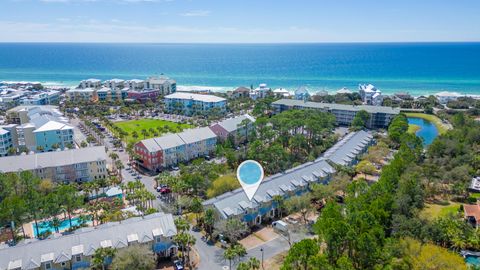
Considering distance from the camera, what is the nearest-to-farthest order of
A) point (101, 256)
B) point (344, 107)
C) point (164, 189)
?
1. point (101, 256)
2. point (164, 189)
3. point (344, 107)

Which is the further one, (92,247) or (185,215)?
(185,215)

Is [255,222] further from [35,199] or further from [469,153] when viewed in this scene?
[469,153]

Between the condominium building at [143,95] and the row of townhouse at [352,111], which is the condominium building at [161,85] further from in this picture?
the row of townhouse at [352,111]

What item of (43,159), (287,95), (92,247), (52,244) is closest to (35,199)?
(52,244)

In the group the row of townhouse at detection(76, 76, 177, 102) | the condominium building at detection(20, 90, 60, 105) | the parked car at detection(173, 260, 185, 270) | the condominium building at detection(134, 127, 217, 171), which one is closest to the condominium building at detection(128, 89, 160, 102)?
the row of townhouse at detection(76, 76, 177, 102)

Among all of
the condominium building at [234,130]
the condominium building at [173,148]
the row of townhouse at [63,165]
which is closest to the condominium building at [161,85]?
the condominium building at [234,130]

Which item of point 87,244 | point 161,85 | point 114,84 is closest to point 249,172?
point 87,244

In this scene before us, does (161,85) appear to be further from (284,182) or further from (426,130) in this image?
(284,182)
